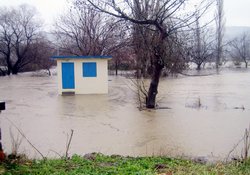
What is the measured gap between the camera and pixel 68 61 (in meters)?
13.1

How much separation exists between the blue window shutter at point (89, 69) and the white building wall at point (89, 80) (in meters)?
0.14

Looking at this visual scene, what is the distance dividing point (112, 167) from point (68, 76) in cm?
Answer: 984

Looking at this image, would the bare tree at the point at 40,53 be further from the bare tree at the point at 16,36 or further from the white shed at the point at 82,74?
the white shed at the point at 82,74

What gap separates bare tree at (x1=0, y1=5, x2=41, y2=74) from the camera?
30.0 meters

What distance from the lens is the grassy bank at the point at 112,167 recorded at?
11.4 ft

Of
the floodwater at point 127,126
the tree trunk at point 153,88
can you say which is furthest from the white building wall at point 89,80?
the tree trunk at point 153,88

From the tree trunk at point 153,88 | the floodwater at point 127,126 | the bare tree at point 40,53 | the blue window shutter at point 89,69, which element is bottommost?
the floodwater at point 127,126

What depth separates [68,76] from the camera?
13.1 metres

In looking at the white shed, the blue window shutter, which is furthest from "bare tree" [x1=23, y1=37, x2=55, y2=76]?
the blue window shutter

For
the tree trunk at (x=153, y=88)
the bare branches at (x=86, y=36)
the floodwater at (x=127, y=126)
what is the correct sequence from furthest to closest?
1. the bare branches at (x=86, y=36)
2. the tree trunk at (x=153, y=88)
3. the floodwater at (x=127, y=126)

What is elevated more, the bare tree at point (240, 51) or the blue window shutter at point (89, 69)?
the bare tree at point (240, 51)

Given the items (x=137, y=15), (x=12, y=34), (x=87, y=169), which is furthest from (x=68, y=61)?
(x=12, y=34)

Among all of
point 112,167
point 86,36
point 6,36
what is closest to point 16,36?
point 6,36

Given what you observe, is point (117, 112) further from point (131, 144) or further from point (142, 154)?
point (142, 154)
